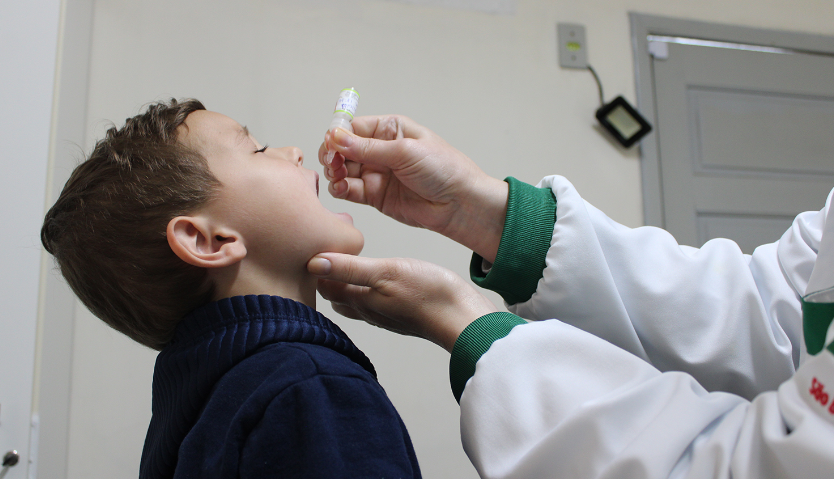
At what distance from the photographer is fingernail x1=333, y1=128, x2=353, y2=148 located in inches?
36.4

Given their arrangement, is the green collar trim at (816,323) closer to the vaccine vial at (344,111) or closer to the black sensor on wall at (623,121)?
the vaccine vial at (344,111)

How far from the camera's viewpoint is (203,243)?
2.50 ft

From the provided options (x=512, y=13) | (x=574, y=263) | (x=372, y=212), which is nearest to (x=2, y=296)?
(x=372, y=212)

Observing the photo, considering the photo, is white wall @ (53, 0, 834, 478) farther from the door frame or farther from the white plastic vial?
the white plastic vial

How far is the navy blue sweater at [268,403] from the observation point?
0.57 metres

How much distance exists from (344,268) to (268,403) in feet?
0.83

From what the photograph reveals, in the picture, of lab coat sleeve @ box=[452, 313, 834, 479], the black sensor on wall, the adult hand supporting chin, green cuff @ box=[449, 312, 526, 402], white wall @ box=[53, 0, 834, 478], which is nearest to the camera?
lab coat sleeve @ box=[452, 313, 834, 479]

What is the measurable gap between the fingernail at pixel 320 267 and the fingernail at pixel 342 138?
248 mm

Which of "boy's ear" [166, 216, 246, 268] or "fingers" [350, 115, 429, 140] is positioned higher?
"fingers" [350, 115, 429, 140]

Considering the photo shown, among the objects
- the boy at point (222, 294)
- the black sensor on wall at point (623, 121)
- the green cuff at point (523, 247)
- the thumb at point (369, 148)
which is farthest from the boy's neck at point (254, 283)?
the black sensor on wall at point (623, 121)

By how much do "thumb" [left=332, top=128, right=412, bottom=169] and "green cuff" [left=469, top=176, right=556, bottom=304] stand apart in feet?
0.74

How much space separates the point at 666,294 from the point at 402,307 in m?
→ 0.44

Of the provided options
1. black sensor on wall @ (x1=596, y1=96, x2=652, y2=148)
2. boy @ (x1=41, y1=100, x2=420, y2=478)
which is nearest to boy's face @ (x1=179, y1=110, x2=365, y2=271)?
boy @ (x1=41, y1=100, x2=420, y2=478)

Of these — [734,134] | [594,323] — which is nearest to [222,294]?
[594,323]
